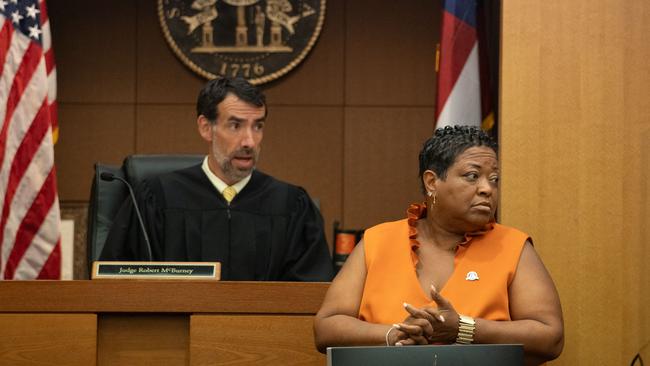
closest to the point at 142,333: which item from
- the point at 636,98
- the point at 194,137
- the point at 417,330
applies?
the point at 417,330

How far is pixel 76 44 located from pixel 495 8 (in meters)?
2.61

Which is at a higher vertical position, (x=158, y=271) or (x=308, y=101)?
(x=308, y=101)

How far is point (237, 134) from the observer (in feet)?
14.3

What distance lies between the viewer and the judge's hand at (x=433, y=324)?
2.53 metres

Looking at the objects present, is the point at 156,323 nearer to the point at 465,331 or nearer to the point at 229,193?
the point at 465,331

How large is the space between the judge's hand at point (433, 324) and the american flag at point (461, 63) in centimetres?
242

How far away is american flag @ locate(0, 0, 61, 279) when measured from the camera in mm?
5066

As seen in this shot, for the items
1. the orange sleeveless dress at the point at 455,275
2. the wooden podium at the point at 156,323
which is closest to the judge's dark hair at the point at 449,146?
the orange sleeveless dress at the point at 455,275

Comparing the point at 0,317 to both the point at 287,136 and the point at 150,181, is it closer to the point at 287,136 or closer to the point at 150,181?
the point at 150,181

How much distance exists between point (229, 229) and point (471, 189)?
174cm

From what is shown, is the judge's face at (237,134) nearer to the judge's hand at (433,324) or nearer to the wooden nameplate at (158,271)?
the wooden nameplate at (158,271)

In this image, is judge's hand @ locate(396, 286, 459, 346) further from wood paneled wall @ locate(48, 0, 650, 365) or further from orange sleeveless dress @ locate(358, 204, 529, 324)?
wood paneled wall @ locate(48, 0, 650, 365)

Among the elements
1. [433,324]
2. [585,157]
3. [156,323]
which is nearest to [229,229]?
[156,323]

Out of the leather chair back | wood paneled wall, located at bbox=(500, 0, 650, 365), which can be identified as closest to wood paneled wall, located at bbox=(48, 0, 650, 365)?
the leather chair back
